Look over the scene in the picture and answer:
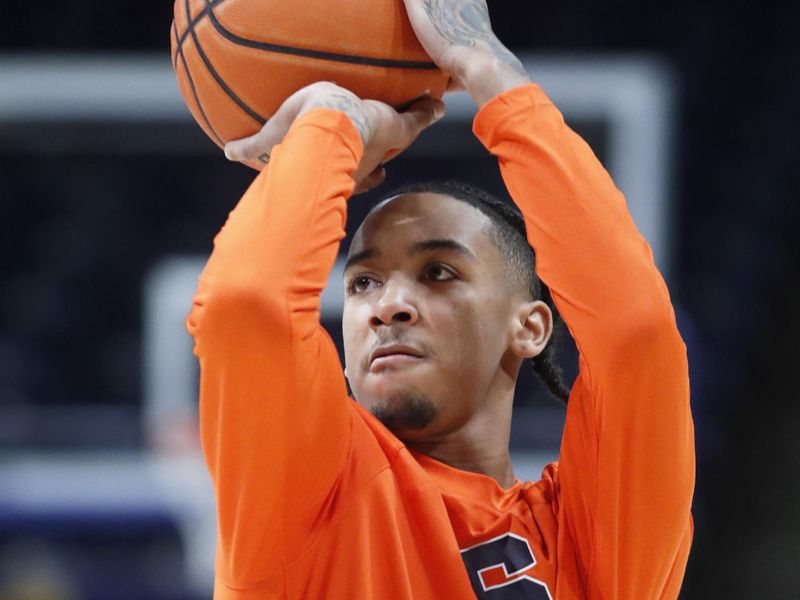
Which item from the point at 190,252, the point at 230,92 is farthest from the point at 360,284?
the point at 190,252

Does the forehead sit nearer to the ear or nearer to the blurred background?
the ear

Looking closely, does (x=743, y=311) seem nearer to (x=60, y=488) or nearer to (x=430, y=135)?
(x=430, y=135)

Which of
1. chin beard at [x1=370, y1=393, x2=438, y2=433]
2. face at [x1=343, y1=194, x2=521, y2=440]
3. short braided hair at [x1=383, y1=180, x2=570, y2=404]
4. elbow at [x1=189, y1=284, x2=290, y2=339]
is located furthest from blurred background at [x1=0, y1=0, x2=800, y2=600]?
elbow at [x1=189, y1=284, x2=290, y2=339]

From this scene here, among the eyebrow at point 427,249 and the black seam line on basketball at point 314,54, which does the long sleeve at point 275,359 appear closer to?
the black seam line on basketball at point 314,54

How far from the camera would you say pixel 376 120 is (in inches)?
82.0

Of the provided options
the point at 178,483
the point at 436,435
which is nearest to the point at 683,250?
the point at 178,483

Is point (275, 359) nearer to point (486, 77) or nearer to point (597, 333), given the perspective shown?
point (597, 333)

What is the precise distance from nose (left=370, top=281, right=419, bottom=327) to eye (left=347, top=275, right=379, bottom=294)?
0.28ft

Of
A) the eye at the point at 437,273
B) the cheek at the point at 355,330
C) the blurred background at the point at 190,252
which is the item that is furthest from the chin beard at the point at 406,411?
the blurred background at the point at 190,252

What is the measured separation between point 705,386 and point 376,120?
4952mm

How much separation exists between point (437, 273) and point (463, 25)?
18.1 inches

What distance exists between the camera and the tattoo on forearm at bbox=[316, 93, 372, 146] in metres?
2.01

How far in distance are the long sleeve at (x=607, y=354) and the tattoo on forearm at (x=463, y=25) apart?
116 mm

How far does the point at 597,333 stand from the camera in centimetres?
195
